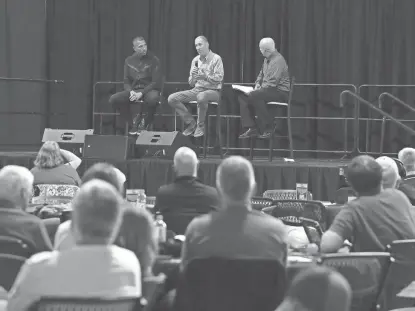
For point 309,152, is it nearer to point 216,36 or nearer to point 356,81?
point 356,81

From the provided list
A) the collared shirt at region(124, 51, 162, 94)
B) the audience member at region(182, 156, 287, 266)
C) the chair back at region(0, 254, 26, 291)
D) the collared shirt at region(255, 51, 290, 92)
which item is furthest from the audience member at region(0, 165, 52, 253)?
the collared shirt at region(124, 51, 162, 94)

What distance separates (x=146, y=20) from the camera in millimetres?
11898

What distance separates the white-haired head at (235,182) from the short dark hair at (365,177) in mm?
862

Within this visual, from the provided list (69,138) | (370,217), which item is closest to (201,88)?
(69,138)

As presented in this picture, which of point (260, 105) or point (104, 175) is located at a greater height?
point (260, 105)

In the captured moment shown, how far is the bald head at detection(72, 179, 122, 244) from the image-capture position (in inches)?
110

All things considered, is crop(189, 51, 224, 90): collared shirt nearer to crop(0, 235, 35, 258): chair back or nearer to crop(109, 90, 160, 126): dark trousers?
crop(109, 90, 160, 126): dark trousers

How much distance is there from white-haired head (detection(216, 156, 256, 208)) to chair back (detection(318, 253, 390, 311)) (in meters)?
0.39

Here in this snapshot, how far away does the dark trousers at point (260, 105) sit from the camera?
356 inches

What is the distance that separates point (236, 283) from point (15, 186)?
3.97ft

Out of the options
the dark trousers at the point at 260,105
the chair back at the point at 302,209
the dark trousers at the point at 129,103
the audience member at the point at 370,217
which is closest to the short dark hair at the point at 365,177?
the audience member at the point at 370,217

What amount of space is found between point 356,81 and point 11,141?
4.69 metres

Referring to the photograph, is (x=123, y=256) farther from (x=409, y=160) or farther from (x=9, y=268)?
(x=409, y=160)

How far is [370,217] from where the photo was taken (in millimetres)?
3982
